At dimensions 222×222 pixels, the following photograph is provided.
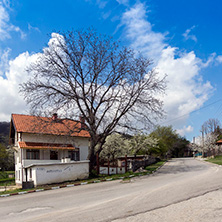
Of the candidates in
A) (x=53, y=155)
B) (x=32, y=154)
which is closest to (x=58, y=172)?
(x=32, y=154)

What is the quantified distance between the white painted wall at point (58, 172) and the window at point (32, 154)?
317 inches

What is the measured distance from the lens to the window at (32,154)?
82.6 ft

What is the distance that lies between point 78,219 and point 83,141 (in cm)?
2402

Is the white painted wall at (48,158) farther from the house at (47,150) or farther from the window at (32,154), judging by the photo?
the window at (32,154)

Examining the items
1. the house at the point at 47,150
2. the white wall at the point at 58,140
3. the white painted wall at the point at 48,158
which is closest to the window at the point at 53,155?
the house at the point at 47,150

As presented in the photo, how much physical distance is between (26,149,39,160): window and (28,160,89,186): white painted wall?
804 centimetres

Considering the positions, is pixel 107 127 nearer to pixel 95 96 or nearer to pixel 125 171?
pixel 95 96

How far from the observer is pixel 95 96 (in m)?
22.0

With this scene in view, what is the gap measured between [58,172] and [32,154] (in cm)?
860

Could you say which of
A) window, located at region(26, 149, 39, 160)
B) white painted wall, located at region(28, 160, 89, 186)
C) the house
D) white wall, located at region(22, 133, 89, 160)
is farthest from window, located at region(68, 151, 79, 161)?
white painted wall, located at region(28, 160, 89, 186)

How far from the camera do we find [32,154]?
1005 inches

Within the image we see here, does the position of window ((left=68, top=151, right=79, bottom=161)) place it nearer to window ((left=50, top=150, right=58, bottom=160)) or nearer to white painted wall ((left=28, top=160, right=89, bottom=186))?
window ((left=50, top=150, right=58, bottom=160))

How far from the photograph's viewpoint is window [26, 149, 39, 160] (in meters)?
25.2

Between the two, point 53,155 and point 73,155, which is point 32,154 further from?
point 73,155
